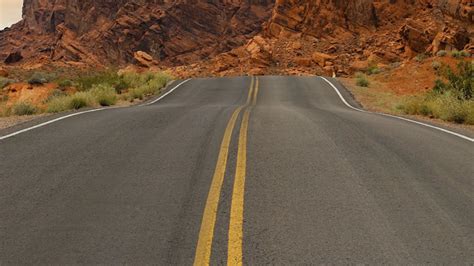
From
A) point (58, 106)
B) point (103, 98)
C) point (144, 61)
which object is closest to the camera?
point (58, 106)

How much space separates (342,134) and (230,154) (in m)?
2.97

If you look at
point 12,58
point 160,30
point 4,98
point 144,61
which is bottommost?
point 12,58

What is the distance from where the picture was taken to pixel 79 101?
54.4 feet

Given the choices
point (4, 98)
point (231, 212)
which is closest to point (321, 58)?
point (4, 98)

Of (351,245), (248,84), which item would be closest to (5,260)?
(351,245)

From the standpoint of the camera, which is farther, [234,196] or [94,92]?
[94,92]

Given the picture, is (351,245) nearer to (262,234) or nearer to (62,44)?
(262,234)

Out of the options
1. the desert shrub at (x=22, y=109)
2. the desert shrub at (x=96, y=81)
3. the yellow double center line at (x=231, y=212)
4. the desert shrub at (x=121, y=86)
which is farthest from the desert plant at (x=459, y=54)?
the yellow double center line at (x=231, y=212)

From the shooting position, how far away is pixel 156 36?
260 feet

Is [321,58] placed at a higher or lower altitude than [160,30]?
lower

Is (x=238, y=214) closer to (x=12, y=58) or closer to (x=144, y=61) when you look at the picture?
(x=144, y=61)

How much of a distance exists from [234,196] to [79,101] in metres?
12.4

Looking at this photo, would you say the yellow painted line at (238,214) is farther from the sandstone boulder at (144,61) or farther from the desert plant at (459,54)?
the sandstone boulder at (144,61)

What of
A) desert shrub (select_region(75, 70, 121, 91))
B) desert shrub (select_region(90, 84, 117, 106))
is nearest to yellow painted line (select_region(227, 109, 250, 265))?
desert shrub (select_region(90, 84, 117, 106))
